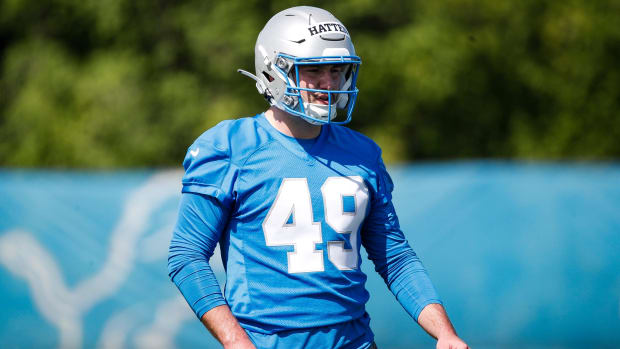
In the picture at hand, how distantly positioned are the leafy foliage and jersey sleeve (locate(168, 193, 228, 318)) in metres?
8.46

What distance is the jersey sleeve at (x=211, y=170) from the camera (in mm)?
2182

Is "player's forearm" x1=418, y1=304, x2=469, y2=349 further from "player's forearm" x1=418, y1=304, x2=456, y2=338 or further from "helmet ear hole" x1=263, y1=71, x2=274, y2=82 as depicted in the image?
"helmet ear hole" x1=263, y1=71, x2=274, y2=82

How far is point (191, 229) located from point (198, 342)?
176 inches

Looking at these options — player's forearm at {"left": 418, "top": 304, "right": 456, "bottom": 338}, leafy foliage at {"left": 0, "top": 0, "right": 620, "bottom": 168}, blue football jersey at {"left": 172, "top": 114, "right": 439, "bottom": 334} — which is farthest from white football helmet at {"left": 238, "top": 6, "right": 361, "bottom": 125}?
leafy foliage at {"left": 0, "top": 0, "right": 620, "bottom": 168}

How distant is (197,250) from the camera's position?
2164mm

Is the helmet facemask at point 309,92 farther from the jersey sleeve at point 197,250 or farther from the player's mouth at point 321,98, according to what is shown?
the jersey sleeve at point 197,250

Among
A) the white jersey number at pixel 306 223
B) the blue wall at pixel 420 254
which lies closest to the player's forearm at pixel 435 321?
the white jersey number at pixel 306 223

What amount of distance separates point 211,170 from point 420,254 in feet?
15.0

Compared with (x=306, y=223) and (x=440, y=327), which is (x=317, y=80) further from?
(x=440, y=327)

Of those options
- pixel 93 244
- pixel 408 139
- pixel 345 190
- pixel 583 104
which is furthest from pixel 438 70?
pixel 345 190

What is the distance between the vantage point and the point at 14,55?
10867 mm

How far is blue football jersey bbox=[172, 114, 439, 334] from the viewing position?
2221 mm

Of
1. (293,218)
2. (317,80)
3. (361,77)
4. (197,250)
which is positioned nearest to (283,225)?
(293,218)

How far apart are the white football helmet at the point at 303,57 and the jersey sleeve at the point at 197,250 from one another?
43 cm
